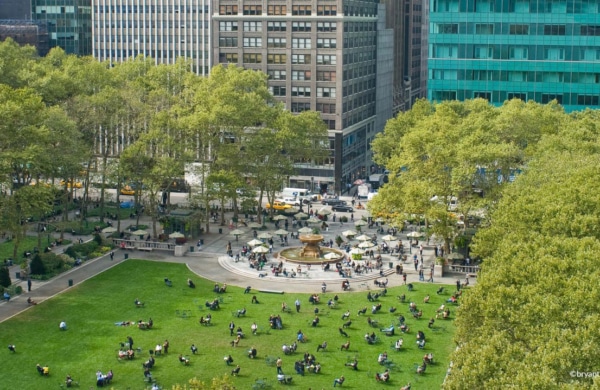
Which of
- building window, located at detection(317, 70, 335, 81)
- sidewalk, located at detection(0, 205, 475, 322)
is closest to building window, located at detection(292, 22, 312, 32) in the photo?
building window, located at detection(317, 70, 335, 81)

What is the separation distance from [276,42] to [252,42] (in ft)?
15.4

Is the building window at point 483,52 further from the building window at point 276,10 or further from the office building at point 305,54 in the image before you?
the building window at point 276,10

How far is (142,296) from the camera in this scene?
97.9m

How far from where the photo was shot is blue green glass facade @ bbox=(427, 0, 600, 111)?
501 ft

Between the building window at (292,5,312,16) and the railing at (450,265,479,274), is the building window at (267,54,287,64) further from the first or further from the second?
the railing at (450,265,479,274)

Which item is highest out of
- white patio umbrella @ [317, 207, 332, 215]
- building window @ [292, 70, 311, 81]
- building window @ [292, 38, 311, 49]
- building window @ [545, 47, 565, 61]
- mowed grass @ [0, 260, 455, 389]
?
building window @ [292, 38, 311, 49]

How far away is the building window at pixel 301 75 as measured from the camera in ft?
541

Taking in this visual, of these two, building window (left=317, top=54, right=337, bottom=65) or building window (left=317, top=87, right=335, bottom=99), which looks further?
building window (left=317, top=87, right=335, bottom=99)

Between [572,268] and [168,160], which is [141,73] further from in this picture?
[572,268]

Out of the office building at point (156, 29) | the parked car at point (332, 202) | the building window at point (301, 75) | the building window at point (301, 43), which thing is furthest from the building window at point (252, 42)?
the parked car at point (332, 202)

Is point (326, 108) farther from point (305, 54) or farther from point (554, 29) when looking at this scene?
point (554, 29)

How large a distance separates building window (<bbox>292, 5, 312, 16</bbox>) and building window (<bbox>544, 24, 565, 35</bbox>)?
1665 inches

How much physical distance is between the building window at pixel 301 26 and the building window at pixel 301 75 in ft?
24.7

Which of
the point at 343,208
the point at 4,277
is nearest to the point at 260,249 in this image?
the point at 4,277
